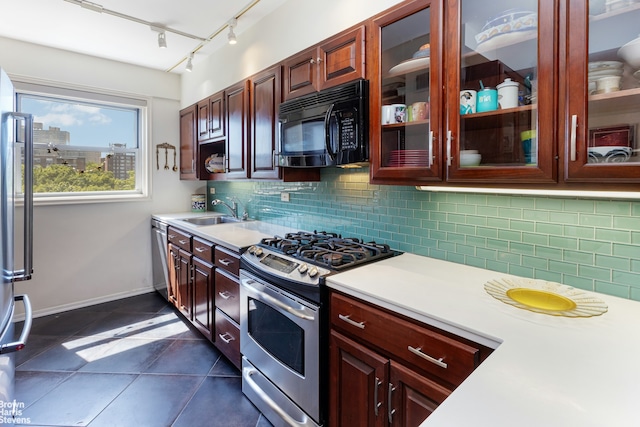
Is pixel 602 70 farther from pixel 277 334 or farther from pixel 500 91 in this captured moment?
pixel 277 334

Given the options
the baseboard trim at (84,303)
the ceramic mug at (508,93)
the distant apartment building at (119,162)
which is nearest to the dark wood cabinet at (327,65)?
the ceramic mug at (508,93)

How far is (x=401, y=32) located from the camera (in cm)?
157

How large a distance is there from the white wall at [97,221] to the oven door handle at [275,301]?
247 cm

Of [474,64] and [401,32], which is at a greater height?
[401,32]

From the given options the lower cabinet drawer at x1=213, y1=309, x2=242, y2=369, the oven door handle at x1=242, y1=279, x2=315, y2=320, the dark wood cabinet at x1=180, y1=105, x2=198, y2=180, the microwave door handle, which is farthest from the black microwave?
the dark wood cabinet at x1=180, y1=105, x2=198, y2=180

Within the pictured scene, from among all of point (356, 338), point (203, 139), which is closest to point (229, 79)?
point (203, 139)

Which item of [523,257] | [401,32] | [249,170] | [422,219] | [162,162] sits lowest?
[523,257]

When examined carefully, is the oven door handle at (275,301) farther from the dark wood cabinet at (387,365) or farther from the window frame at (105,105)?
the window frame at (105,105)

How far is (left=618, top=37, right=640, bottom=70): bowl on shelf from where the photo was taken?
3.20 feet

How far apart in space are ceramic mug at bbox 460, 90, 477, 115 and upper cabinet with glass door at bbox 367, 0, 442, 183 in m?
0.09

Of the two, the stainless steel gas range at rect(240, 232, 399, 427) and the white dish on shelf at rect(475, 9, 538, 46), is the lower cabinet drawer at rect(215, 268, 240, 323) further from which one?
the white dish on shelf at rect(475, 9, 538, 46)

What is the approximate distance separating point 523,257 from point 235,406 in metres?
1.83

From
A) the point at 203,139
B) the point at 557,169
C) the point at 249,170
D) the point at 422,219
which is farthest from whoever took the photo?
the point at 203,139

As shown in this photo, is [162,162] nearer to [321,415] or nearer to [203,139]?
[203,139]
